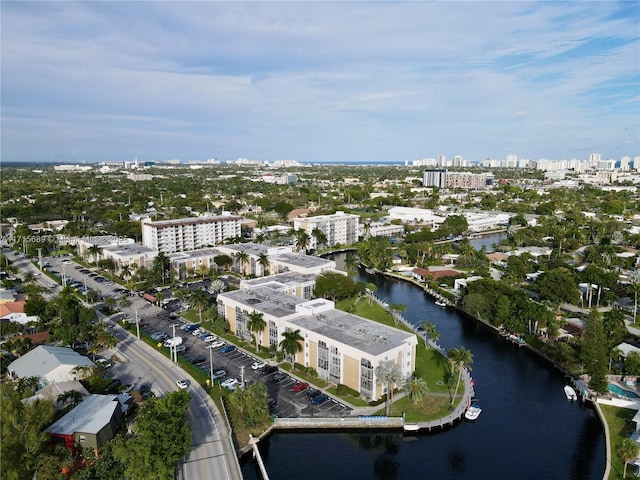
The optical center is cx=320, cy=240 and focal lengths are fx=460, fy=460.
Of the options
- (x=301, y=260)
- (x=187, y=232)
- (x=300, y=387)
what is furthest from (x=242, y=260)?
(x=300, y=387)

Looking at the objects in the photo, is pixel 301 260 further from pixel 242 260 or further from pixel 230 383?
pixel 230 383

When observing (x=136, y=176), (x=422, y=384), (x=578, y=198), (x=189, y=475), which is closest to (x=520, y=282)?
(x=422, y=384)

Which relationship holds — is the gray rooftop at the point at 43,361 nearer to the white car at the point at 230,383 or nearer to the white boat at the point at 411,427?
the white car at the point at 230,383

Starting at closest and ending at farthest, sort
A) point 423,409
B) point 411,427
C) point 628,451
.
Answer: point 628,451, point 411,427, point 423,409

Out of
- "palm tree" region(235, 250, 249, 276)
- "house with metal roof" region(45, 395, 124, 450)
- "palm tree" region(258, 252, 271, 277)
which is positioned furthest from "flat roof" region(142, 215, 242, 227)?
"house with metal roof" region(45, 395, 124, 450)

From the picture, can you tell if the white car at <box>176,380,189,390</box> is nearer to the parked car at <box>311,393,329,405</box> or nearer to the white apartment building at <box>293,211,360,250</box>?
the parked car at <box>311,393,329,405</box>

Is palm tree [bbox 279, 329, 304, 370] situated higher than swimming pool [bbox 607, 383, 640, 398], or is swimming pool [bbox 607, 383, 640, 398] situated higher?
palm tree [bbox 279, 329, 304, 370]
